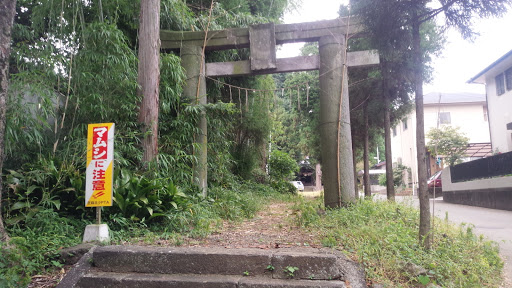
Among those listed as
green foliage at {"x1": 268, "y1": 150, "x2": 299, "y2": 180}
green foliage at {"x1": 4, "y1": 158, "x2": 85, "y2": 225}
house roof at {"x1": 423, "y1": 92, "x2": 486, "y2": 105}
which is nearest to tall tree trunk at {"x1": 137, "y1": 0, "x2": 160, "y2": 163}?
green foliage at {"x1": 4, "y1": 158, "x2": 85, "y2": 225}

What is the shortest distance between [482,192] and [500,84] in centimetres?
737

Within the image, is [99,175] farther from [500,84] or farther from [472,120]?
[472,120]

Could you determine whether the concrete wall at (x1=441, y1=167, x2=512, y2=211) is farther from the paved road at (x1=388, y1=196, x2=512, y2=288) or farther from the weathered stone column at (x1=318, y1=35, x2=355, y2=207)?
the weathered stone column at (x1=318, y1=35, x2=355, y2=207)

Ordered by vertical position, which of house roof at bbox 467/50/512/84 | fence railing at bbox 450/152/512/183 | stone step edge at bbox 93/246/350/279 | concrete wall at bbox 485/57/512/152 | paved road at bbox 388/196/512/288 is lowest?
paved road at bbox 388/196/512/288

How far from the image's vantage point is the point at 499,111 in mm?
16672

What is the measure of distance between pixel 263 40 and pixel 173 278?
5.32 meters

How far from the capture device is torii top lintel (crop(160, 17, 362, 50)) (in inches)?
285

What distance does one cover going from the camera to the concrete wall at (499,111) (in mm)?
15790

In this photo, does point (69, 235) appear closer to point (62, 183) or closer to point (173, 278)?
point (62, 183)

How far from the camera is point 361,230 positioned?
14.9 ft

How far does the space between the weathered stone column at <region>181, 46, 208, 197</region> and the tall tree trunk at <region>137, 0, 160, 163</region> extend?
1175 mm

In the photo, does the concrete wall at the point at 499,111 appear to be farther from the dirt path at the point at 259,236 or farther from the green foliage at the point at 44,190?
the green foliage at the point at 44,190

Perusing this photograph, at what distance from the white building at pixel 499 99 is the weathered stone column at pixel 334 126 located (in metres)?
11.2

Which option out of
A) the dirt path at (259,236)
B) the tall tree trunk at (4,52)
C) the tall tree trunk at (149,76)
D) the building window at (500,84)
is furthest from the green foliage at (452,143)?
the tall tree trunk at (4,52)
